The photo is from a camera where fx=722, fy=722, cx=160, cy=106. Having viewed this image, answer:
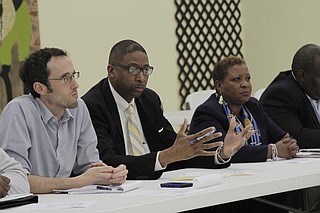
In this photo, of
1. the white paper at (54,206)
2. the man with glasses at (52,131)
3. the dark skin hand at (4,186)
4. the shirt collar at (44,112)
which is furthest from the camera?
the shirt collar at (44,112)

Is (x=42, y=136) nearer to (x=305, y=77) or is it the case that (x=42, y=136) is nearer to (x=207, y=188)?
(x=207, y=188)

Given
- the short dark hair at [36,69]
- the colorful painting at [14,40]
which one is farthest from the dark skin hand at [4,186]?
the colorful painting at [14,40]

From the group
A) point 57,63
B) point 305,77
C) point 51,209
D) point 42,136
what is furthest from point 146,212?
point 305,77

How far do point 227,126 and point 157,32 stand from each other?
3371 millimetres

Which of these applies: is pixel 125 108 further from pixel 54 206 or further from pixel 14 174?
pixel 54 206

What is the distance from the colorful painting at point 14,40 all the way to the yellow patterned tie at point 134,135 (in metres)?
2.35

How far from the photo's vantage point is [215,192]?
7.51 feet

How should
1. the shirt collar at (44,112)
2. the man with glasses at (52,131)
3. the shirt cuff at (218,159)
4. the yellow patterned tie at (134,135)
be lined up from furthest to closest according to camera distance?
the yellow patterned tie at (134,135)
the shirt cuff at (218,159)
the shirt collar at (44,112)
the man with glasses at (52,131)

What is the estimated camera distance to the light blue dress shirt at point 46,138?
2.58 meters

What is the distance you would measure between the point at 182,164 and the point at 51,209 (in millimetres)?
1217

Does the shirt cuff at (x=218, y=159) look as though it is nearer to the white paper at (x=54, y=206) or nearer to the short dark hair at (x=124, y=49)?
the short dark hair at (x=124, y=49)

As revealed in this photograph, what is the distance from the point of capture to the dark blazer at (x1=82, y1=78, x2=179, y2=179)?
2857mm

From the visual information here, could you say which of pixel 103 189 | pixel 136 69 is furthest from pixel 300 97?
pixel 103 189

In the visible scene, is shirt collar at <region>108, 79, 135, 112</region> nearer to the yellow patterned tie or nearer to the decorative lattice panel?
the yellow patterned tie
